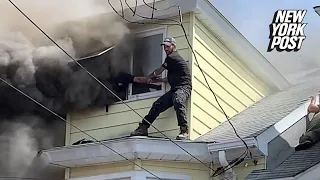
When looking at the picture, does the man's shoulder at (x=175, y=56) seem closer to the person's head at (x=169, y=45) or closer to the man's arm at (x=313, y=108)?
the person's head at (x=169, y=45)

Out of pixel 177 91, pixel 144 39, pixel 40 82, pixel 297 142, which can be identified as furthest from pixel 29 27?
pixel 297 142

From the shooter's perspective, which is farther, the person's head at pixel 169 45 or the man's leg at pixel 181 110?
the person's head at pixel 169 45

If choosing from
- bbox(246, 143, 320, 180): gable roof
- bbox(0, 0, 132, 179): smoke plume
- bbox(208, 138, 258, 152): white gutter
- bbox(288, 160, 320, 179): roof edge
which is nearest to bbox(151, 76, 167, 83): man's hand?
bbox(0, 0, 132, 179): smoke plume

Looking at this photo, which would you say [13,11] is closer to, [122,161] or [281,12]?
[122,161]

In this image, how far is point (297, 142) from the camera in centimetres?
824

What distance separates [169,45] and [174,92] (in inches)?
26.7

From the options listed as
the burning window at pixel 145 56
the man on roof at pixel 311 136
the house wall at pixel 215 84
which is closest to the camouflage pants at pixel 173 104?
the house wall at pixel 215 84

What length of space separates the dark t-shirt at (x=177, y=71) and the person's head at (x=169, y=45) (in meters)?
0.07

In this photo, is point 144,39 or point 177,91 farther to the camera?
point 144,39

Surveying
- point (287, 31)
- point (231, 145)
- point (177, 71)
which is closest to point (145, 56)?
point (177, 71)

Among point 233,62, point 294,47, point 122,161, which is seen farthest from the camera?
point 294,47

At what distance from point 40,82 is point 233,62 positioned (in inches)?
123

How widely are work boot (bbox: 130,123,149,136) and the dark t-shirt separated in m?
0.65

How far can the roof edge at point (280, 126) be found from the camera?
754 centimetres
